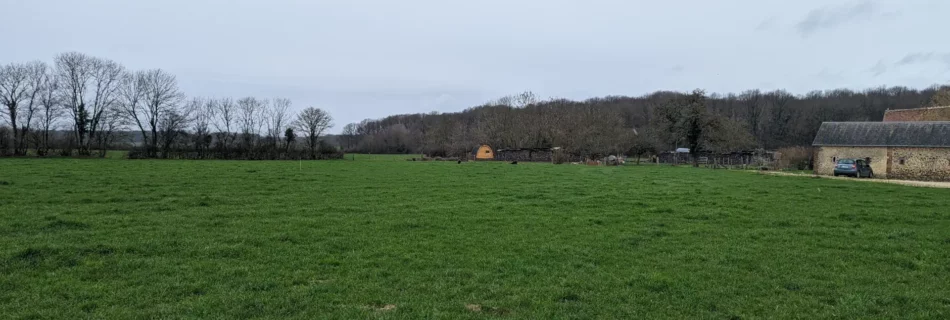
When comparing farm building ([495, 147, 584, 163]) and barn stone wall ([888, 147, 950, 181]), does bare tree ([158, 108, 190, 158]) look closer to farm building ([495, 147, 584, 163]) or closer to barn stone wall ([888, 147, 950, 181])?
farm building ([495, 147, 584, 163])

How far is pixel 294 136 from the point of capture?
61.8 metres

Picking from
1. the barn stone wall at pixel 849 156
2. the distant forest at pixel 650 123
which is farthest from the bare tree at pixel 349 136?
the barn stone wall at pixel 849 156

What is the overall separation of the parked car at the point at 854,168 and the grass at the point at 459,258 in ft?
76.3

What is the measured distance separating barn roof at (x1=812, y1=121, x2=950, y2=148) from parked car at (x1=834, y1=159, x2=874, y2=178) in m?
1.70

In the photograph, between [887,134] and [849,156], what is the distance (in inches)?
104

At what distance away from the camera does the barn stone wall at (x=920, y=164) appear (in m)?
32.1

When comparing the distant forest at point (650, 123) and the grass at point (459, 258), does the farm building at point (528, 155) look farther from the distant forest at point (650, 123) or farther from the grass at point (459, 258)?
the grass at point (459, 258)

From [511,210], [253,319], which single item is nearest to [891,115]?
[511,210]

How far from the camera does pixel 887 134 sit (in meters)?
35.0

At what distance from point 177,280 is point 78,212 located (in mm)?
6826

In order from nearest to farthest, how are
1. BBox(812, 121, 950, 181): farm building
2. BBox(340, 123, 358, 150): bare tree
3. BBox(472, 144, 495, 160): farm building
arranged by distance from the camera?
BBox(812, 121, 950, 181): farm building < BBox(472, 144, 495, 160): farm building < BBox(340, 123, 358, 150): bare tree

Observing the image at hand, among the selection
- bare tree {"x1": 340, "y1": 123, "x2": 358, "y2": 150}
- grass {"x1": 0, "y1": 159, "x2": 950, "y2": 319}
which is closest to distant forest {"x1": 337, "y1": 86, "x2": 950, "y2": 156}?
bare tree {"x1": 340, "y1": 123, "x2": 358, "y2": 150}

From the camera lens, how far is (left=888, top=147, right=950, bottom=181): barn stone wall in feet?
105

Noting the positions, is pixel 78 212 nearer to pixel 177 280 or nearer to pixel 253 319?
pixel 177 280
